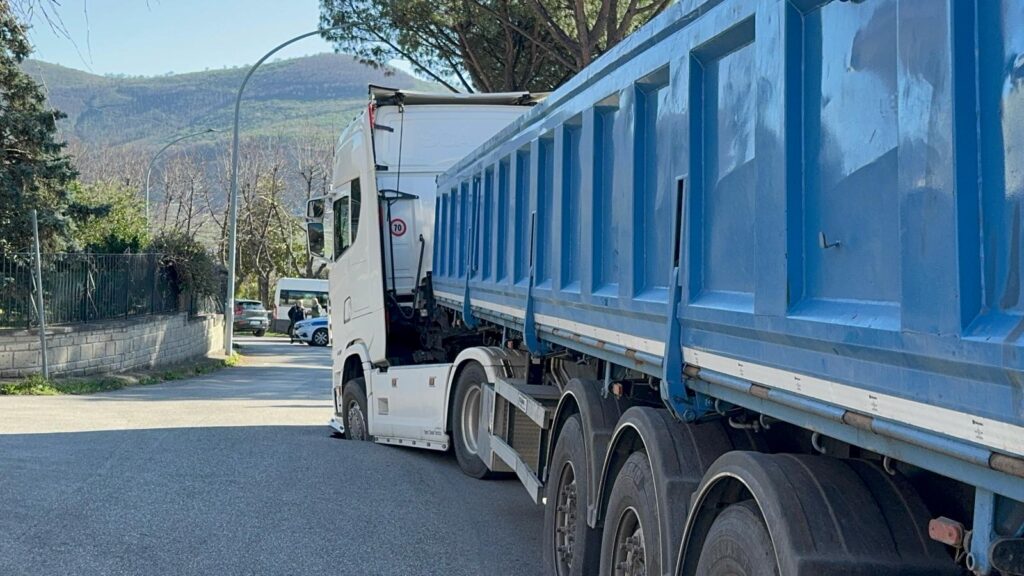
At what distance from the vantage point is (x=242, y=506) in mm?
8055

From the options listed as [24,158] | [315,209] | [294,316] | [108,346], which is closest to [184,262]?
[108,346]

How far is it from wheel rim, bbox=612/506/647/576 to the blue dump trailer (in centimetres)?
1

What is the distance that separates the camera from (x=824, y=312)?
293 cm

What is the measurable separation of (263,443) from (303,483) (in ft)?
8.39

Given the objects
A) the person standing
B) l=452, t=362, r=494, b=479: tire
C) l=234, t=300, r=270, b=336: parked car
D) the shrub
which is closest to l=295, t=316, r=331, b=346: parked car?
the person standing

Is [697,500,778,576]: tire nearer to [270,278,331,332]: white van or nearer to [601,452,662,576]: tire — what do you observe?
[601,452,662,576]: tire

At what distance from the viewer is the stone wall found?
19125 millimetres

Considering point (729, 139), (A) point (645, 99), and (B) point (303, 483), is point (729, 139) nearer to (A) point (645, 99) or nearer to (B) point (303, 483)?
(A) point (645, 99)

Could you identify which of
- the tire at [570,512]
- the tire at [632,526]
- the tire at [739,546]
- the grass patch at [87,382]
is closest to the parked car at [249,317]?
the grass patch at [87,382]

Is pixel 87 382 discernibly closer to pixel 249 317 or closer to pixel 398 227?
pixel 398 227

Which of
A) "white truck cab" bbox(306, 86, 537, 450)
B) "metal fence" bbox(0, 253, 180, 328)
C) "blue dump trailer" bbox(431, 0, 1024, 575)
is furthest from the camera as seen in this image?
"metal fence" bbox(0, 253, 180, 328)

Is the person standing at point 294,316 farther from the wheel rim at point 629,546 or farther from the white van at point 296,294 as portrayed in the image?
the wheel rim at point 629,546

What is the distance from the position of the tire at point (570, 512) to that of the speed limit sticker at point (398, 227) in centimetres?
585

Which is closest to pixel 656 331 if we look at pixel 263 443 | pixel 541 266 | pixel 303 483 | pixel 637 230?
pixel 637 230
